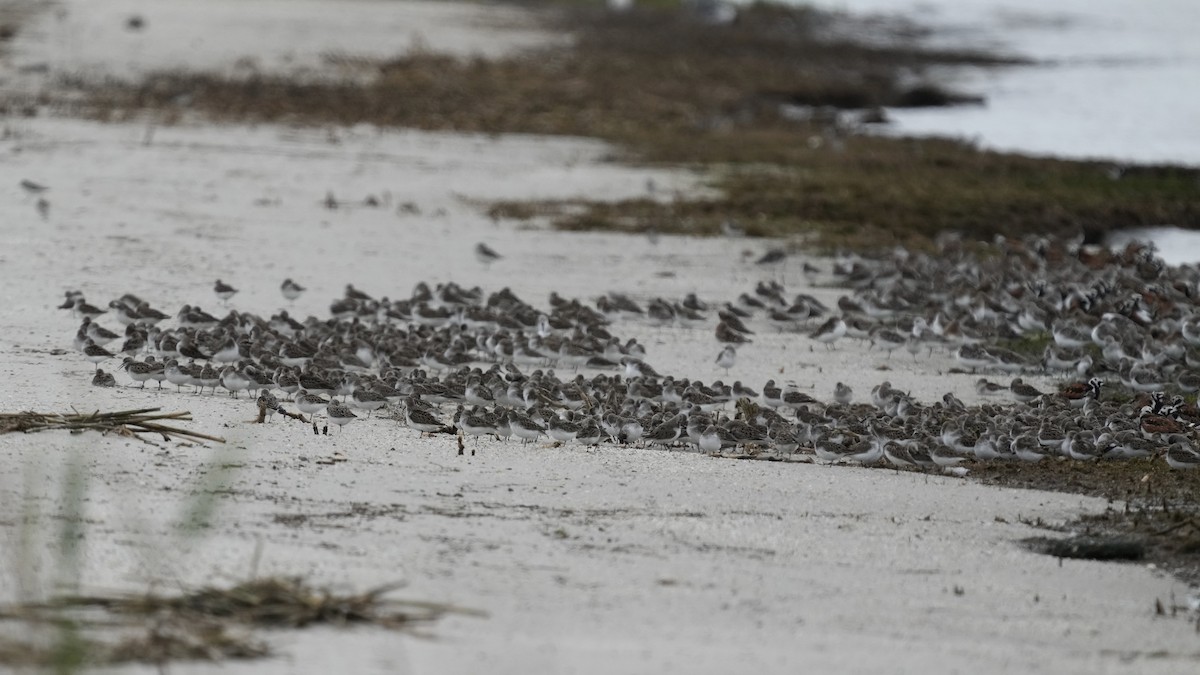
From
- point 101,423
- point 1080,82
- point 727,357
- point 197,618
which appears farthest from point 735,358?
point 1080,82

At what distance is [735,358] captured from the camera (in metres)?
14.0

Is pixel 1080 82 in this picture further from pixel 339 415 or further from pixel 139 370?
pixel 339 415

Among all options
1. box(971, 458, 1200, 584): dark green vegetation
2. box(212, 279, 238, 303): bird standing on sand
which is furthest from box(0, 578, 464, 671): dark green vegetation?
box(212, 279, 238, 303): bird standing on sand

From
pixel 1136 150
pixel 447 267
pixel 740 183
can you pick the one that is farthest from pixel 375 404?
pixel 1136 150

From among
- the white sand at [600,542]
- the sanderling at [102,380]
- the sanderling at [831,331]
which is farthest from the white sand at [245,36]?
the sanderling at [102,380]

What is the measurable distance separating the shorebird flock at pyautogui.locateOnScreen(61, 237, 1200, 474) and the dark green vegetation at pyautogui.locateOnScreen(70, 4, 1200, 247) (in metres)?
3.45

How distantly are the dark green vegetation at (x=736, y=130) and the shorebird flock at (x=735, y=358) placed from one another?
345 cm

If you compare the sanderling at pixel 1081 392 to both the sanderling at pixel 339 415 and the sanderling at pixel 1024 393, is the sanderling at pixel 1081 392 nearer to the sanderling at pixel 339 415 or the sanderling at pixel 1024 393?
the sanderling at pixel 1024 393

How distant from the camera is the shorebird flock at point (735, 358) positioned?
10.9m

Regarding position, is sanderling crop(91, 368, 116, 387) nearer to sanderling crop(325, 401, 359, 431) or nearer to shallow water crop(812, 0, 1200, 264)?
sanderling crop(325, 401, 359, 431)

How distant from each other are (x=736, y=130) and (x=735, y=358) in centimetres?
1724

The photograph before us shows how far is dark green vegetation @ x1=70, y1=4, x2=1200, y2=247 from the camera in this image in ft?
71.1

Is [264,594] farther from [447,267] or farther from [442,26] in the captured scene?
[442,26]

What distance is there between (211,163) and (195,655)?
1653 cm
